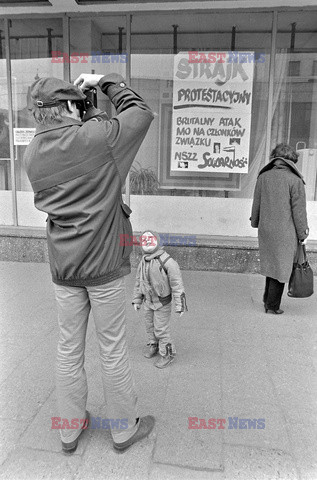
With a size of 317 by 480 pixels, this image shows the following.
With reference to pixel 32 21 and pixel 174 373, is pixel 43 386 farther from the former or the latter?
pixel 32 21

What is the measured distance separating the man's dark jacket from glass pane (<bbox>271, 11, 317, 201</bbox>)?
196 inches

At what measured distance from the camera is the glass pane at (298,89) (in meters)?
6.40

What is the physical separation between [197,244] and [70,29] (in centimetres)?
384

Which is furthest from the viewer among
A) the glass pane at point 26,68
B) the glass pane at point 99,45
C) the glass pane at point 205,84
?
the glass pane at point 26,68

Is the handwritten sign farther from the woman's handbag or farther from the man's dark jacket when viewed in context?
the man's dark jacket

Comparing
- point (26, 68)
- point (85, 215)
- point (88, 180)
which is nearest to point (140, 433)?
point (85, 215)

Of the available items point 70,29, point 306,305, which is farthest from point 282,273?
point 70,29

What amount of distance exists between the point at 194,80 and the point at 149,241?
13.5ft

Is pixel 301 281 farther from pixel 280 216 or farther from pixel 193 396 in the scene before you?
pixel 193 396

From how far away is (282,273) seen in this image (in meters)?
4.69

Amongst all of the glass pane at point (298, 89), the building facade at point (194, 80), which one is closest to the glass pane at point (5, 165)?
the building facade at point (194, 80)

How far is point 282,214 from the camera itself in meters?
4.67

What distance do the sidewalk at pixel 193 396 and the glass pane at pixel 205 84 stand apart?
2382 mm

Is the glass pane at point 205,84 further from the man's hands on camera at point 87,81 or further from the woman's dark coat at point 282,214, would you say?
the man's hands on camera at point 87,81
